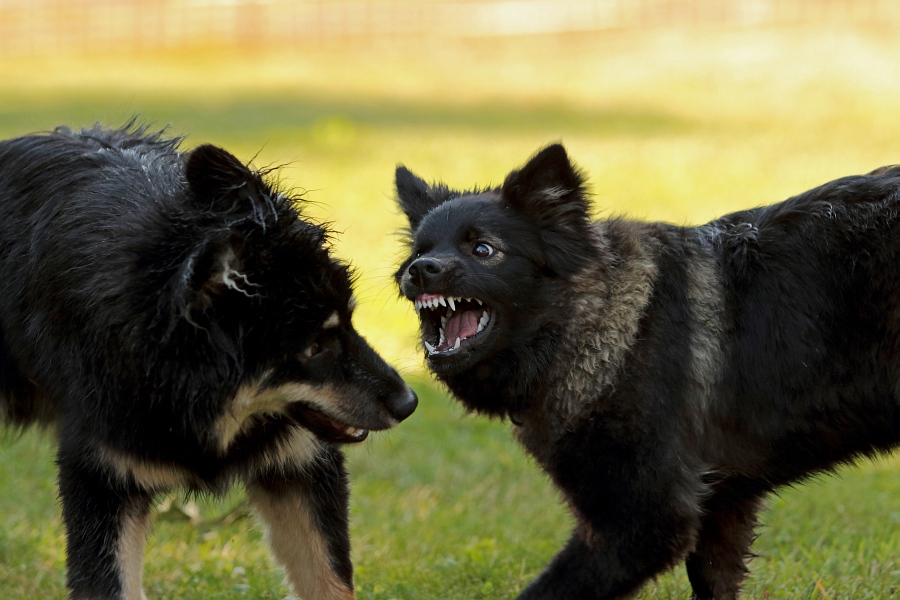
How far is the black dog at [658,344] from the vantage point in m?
4.51

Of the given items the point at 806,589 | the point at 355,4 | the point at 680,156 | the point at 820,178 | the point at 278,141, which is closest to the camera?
the point at 806,589

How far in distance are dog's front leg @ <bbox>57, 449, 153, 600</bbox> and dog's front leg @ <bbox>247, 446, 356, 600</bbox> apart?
56 cm

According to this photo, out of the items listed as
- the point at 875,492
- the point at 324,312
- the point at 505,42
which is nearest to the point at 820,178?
the point at 875,492

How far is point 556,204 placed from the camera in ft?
16.1

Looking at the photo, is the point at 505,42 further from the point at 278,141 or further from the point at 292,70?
the point at 278,141

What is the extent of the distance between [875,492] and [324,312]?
476 centimetres

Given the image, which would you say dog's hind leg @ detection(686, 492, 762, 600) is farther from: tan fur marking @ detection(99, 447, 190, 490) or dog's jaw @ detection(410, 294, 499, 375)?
tan fur marking @ detection(99, 447, 190, 490)

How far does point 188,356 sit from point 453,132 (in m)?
16.9

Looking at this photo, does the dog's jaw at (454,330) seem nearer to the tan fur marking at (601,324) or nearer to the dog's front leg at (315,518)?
the tan fur marking at (601,324)

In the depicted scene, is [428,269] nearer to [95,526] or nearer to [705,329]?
[705,329]

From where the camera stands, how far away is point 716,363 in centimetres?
470

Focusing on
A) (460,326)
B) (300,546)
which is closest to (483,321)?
(460,326)

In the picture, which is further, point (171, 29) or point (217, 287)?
point (171, 29)

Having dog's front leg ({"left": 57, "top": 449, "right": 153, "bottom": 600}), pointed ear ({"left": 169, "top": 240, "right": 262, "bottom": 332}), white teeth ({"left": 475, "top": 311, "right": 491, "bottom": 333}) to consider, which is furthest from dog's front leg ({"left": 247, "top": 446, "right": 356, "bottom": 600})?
pointed ear ({"left": 169, "top": 240, "right": 262, "bottom": 332})
